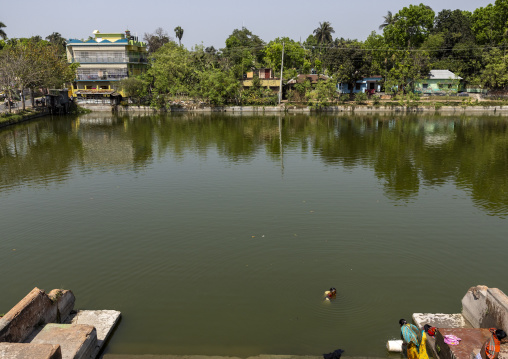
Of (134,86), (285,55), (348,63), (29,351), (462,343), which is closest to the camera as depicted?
(29,351)

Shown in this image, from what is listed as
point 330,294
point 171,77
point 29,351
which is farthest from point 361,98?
point 29,351

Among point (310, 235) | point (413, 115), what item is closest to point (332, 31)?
point (413, 115)

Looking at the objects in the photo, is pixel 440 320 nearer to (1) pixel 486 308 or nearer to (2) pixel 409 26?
(1) pixel 486 308

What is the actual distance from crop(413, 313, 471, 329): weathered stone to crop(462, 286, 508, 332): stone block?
184 mm

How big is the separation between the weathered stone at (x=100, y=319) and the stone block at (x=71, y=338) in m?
0.58

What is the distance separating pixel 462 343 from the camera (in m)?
8.35

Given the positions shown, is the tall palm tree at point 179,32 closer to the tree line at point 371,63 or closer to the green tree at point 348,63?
the tree line at point 371,63

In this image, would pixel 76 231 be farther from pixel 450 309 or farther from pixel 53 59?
pixel 53 59

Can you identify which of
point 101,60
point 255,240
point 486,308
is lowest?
point 255,240

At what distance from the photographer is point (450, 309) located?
10945 millimetres

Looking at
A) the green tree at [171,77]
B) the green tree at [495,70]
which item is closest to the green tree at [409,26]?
the green tree at [495,70]

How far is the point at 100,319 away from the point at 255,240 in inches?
255

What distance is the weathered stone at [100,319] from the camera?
982cm

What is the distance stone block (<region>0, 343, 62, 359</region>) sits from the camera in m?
7.49
